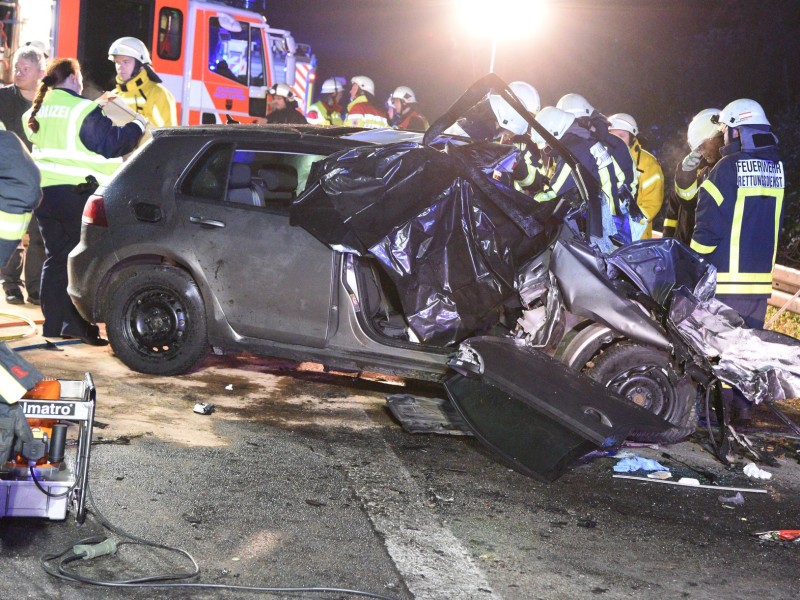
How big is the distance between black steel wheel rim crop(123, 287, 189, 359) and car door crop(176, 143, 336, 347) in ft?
1.00

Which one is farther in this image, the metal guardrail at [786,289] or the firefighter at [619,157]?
the metal guardrail at [786,289]

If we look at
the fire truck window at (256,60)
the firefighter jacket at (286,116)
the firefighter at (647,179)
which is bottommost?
the firefighter at (647,179)

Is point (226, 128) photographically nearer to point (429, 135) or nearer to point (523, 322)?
point (429, 135)

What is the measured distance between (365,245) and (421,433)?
115 cm

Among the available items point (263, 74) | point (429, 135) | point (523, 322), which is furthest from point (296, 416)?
point (263, 74)

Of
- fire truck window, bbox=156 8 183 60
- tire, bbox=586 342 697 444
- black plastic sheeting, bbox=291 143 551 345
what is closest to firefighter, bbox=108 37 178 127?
black plastic sheeting, bbox=291 143 551 345

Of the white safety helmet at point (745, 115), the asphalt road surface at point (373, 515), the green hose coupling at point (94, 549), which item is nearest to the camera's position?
the green hose coupling at point (94, 549)

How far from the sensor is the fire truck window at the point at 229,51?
15.8 metres

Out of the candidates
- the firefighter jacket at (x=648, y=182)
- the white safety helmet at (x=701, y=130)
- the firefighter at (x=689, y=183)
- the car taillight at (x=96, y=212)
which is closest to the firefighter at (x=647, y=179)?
the firefighter jacket at (x=648, y=182)

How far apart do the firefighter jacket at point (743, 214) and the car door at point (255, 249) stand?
8.42 feet

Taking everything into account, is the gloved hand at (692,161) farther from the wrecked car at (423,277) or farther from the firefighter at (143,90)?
the firefighter at (143,90)

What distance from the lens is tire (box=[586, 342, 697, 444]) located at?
627 centimetres

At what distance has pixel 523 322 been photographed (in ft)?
21.0

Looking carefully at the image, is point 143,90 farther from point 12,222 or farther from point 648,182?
point 12,222
